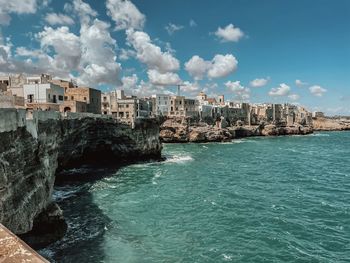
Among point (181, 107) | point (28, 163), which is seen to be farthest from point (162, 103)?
point (28, 163)

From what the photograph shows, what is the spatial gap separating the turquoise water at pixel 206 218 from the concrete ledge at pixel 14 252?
50.3 feet

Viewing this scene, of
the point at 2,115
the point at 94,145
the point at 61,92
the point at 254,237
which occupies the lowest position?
the point at 254,237

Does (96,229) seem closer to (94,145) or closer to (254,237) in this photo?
(254,237)

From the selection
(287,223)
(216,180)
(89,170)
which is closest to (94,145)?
(89,170)

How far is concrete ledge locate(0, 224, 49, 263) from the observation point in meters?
4.77

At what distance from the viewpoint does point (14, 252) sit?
4.96 m

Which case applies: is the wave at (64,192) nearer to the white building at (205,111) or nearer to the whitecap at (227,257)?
the whitecap at (227,257)

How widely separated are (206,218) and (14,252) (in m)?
23.5

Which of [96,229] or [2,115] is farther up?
[2,115]

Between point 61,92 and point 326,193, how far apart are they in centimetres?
4343

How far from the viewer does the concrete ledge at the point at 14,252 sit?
188 inches

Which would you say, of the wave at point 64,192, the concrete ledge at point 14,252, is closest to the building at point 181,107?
the wave at point 64,192

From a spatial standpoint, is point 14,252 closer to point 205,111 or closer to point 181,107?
point 181,107

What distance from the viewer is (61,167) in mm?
48938
